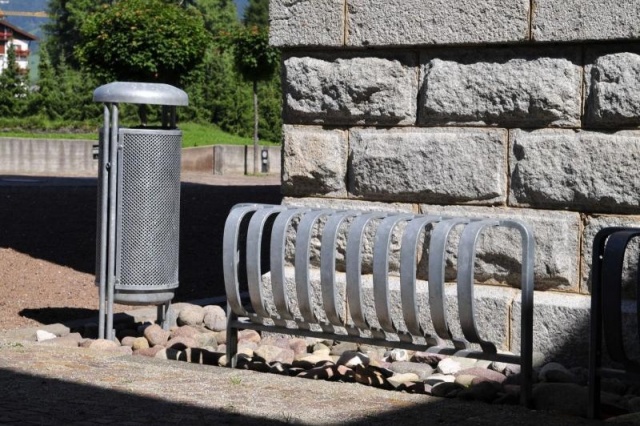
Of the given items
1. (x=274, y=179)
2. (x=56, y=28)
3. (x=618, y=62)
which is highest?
(x=56, y=28)

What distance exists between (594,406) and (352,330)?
1361 mm

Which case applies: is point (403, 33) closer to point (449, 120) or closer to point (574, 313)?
point (449, 120)

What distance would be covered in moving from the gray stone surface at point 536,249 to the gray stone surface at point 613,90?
1.79ft

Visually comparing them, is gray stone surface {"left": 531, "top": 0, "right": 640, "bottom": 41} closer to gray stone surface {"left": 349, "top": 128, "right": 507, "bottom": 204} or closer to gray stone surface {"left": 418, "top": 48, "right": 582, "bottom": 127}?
gray stone surface {"left": 418, "top": 48, "right": 582, "bottom": 127}

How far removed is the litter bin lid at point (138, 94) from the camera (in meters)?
7.16

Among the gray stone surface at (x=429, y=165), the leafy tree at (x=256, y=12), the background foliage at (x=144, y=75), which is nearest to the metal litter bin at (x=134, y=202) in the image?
the gray stone surface at (x=429, y=165)

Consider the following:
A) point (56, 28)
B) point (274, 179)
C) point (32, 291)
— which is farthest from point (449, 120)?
point (56, 28)

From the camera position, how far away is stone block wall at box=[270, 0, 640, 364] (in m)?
6.26

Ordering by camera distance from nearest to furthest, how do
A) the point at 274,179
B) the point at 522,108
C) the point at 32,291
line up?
1. the point at 522,108
2. the point at 32,291
3. the point at 274,179

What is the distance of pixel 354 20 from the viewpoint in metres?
6.97

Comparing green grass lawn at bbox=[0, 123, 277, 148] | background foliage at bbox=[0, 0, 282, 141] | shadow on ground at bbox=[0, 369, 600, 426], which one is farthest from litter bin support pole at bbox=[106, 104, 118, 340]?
green grass lawn at bbox=[0, 123, 277, 148]

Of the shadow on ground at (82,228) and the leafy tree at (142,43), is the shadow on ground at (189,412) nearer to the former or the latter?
the shadow on ground at (82,228)

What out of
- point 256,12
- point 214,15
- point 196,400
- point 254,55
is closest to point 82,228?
point 196,400

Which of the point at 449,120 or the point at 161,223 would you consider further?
the point at 161,223
